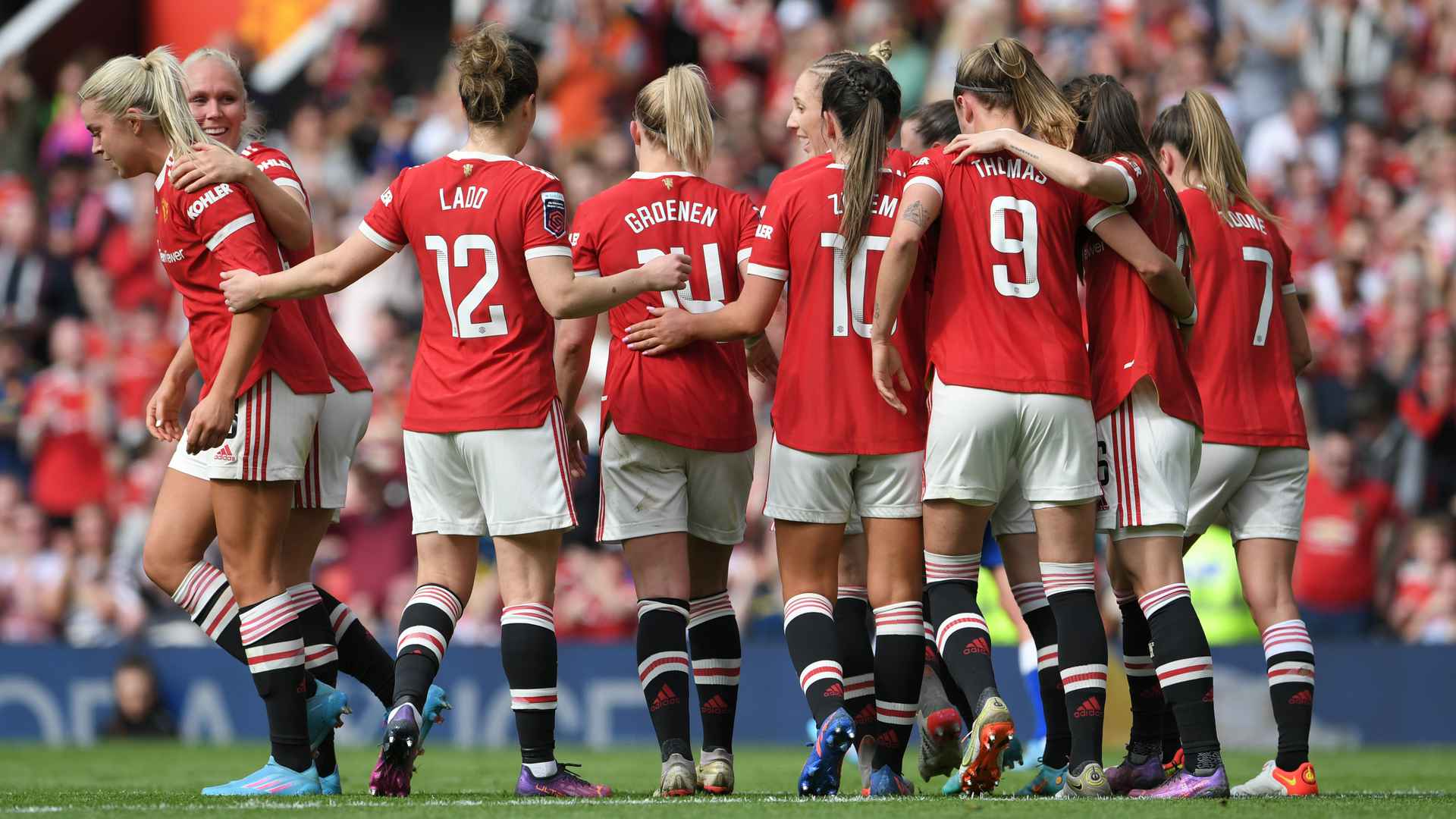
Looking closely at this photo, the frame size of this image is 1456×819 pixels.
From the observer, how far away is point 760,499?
12.0m

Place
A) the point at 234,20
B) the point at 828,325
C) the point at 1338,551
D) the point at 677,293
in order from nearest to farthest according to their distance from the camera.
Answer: the point at 828,325 < the point at 677,293 < the point at 1338,551 < the point at 234,20

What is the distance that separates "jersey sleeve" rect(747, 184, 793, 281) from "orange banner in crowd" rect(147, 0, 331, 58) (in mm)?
12484

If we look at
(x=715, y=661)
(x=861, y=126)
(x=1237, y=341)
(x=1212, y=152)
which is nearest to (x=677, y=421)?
(x=715, y=661)

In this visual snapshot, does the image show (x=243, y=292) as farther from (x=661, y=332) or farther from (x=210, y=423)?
(x=661, y=332)

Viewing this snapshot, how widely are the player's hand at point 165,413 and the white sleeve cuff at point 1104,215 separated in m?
3.25

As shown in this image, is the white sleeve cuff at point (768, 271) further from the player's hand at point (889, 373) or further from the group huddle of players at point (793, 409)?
the player's hand at point (889, 373)

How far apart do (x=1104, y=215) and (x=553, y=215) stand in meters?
1.85

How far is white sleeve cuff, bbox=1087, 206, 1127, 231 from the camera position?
5.75m

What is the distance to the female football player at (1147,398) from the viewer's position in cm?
559

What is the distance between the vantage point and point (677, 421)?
605 centimetres

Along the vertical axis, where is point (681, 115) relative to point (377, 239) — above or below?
above

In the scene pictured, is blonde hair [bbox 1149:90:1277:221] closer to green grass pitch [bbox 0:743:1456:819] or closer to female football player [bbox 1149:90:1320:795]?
female football player [bbox 1149:90:1320:795]

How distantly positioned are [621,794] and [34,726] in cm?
671

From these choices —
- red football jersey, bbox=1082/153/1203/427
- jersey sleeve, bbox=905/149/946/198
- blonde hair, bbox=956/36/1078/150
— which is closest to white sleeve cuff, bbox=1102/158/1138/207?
red football jersey, bbox=1082/153/1203/427
